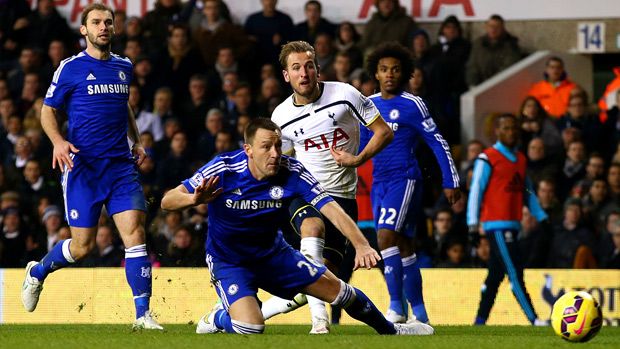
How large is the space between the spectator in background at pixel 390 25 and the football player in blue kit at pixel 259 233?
8.85 m

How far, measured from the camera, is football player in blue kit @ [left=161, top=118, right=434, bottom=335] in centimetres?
902

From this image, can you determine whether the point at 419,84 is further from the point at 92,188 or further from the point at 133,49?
the point at 92,188

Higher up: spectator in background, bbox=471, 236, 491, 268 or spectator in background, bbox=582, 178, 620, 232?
spectator in background, bbox=582, 178, 620, 232

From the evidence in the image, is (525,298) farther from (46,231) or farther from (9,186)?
(9,186)

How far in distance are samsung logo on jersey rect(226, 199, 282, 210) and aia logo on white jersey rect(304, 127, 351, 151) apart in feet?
4.49

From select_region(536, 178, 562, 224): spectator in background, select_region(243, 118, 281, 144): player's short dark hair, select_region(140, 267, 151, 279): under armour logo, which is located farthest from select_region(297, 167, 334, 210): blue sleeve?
select_region(536, 178, 562, 224): spectator in background

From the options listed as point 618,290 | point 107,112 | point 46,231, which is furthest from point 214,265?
point 46,231

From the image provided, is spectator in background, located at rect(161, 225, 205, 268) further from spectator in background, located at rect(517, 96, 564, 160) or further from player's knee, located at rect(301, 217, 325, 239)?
player's knee, located at rect(301, 217, 325, 239)

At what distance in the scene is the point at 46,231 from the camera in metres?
16.8

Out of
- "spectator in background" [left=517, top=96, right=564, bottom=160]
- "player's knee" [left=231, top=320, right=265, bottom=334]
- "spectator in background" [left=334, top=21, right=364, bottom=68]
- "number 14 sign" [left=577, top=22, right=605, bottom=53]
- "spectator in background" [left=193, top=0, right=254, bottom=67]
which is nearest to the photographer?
"player's knee" [left=231, top=320, right=265, bottom=334]

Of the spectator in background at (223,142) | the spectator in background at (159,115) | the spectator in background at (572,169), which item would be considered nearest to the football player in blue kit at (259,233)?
the spectator in background at (572,169)

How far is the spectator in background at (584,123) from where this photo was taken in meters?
16.5

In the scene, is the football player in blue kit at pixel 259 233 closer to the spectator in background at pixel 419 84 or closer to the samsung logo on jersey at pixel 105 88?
the samsung logo on jersey at pixel 105 88

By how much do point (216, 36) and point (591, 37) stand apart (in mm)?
4867
